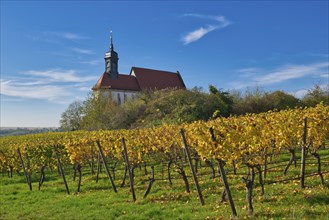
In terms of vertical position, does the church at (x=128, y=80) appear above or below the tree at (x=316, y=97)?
above

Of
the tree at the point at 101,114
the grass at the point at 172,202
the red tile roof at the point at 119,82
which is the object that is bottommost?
the grass at the point at 172,202

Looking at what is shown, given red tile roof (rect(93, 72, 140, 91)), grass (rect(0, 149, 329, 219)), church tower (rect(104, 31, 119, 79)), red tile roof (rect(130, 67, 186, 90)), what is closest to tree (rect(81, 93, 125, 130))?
red tile roof (rect(93, 72, 140, 91))

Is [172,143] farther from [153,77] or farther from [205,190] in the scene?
[153,77]

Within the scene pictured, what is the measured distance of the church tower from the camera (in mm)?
67812

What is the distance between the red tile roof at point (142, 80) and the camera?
66062 mm

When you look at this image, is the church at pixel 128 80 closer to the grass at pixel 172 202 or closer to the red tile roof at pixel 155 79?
the red tile roof at pixel 155 79

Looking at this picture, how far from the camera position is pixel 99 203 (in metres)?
8.99

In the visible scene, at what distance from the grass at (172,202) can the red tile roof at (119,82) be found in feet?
177

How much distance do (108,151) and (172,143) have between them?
3.08 meters

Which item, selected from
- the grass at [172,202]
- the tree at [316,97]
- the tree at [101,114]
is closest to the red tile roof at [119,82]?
the tree at [101,114]

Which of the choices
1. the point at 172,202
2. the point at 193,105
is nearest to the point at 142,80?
the point at 193,105

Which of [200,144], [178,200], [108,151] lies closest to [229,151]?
[200,144]

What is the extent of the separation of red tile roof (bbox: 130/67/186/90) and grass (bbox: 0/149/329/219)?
5797 centimetres

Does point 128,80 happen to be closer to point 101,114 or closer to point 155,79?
point 155,79
